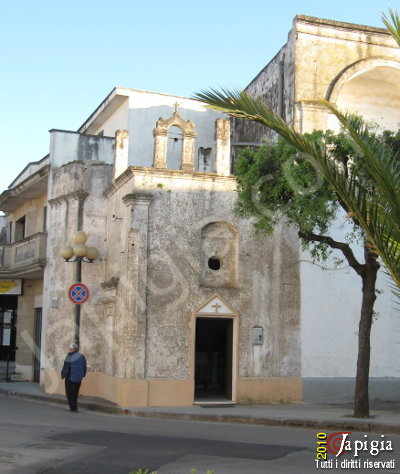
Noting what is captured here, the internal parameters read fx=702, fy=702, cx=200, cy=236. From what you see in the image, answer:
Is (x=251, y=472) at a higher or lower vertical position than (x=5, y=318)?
lower

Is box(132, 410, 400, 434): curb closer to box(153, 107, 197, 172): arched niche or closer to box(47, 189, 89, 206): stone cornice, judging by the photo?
box(153, 107, 197, 172): arched niche

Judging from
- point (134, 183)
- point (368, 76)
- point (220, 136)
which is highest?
point (368, 76)

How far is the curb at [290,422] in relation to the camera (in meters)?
13.2

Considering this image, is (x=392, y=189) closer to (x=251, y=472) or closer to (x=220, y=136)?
(x=251, y=472)

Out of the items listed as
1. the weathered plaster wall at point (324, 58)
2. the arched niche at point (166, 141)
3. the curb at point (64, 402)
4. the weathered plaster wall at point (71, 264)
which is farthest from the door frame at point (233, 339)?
the weathered plaster wall at point (324, 58)

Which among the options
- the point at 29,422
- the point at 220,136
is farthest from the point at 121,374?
the point at 220,136

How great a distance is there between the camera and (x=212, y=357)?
18.4 m

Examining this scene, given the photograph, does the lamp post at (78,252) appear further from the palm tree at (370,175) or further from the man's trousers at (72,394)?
the palm tree at (370,175)

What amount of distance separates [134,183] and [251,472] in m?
9.42

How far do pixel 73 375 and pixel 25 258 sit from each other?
25.7 feet

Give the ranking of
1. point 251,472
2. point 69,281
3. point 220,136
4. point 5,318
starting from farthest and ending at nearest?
point 5,318 → point 69,281 → point 220,136 → point 251,472

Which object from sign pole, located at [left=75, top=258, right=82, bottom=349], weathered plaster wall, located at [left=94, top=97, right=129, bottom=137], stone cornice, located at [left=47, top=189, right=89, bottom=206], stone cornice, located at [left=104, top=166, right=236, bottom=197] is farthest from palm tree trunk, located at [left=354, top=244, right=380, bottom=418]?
weathered plaster wall, located at [left=94, top=97, right=129, bottom=137]

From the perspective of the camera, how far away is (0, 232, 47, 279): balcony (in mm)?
21844

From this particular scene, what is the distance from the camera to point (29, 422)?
13406 millimetres
